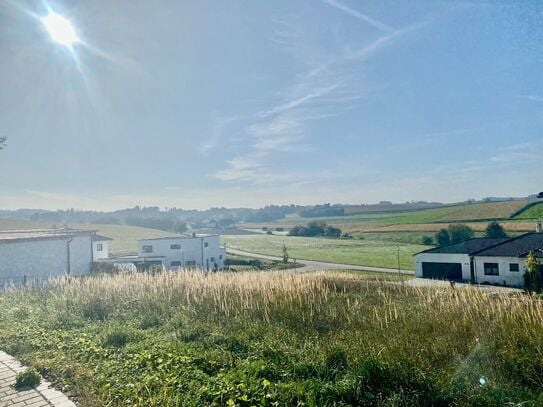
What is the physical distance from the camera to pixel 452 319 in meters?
6.56

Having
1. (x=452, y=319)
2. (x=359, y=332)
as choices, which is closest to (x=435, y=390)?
(x=359, y=332)

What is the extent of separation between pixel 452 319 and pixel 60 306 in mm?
9852

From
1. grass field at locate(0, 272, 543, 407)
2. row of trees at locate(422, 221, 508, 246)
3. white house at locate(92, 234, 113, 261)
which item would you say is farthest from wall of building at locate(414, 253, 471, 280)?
white house at locate(92, 234, 113, 261)

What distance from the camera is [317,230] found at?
8244cm

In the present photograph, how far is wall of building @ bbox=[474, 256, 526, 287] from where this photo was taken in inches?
1131

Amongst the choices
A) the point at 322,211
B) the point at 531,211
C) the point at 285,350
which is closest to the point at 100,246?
the point at 285,350

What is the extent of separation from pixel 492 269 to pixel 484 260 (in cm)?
95

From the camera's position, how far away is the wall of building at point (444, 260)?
33.1m

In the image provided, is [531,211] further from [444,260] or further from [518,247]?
[518,247]

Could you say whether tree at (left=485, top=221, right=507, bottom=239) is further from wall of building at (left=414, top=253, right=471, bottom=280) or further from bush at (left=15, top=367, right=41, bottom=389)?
bush at (left=15, top=367, right=41, bottom=389)

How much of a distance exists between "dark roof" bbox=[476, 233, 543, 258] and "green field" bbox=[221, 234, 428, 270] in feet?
40.3

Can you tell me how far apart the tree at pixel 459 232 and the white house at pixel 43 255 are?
157 ft

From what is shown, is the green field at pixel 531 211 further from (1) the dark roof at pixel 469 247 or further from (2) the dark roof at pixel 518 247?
(2) the dark roof at pixel 518 247

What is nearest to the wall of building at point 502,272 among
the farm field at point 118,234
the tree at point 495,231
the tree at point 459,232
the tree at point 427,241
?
the tree at point 495,231
